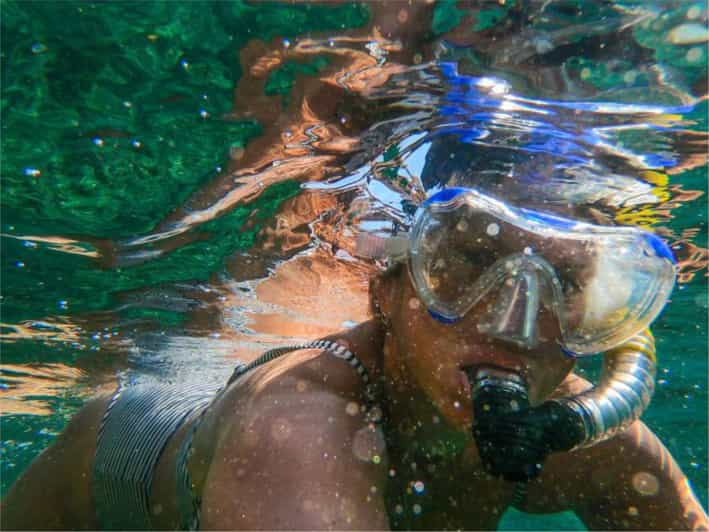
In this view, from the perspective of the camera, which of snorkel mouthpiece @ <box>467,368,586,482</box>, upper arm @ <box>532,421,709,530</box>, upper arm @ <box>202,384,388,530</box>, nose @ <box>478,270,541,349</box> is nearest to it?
upper arm @ <box>202,384,388,530</box>

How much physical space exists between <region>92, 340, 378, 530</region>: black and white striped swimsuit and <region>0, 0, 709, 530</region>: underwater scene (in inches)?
117

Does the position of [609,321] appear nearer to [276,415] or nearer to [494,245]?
[494,245]

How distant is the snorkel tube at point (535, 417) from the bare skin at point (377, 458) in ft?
1.41

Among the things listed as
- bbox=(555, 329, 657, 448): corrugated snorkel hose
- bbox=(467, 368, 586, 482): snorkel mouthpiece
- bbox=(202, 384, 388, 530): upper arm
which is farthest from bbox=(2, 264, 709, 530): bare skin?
bbox=(467, 368, 586, 482): snorkel mouthpiece

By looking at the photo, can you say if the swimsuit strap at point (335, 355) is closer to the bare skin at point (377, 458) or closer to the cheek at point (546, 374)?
the bare skin at point (377, 458)

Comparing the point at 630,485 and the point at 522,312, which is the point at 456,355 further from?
the point at 630,485

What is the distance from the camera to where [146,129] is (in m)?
5.61

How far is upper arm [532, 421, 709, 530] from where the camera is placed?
4.75m

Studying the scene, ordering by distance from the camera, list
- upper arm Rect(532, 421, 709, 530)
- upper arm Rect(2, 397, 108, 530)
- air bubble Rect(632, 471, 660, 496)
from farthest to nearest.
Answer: air bubble Rect(632, 471, 660, 496) → upper arm Rect(532, 421, 709, 530) → upper arm Rect(2, 397, 108, 530)

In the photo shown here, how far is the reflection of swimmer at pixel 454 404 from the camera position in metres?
3.04

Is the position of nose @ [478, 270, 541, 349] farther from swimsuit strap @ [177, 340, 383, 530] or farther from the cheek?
swimsuit strap @ [177, 340, 383, 530]

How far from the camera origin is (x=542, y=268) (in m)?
4.40

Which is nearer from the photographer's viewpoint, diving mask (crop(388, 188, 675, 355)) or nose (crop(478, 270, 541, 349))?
nose (crop(478, 270, 541, 349))

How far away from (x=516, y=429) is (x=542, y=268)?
1944 mm
